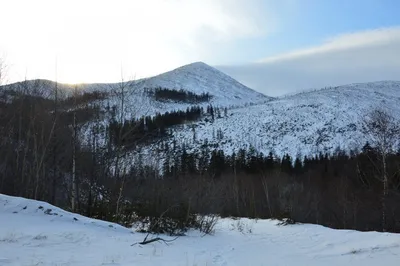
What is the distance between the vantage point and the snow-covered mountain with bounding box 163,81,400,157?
391 feet

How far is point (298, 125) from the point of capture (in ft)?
436

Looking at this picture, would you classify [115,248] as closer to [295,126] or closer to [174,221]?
[174,221]

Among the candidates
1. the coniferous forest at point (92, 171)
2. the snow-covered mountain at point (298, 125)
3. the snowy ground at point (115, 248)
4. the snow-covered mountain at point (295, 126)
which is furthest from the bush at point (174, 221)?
the snow-covered mountain at point (298, 125)

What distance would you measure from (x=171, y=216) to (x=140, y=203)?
1986 mm

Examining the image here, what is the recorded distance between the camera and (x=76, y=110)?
2562 centimetres

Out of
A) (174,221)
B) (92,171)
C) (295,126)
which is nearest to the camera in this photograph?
(174,221)

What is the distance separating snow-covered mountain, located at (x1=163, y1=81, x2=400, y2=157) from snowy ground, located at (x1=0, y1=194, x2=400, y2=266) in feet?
332

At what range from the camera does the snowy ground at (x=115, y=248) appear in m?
9.38

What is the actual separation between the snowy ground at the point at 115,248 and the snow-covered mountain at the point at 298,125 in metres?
101

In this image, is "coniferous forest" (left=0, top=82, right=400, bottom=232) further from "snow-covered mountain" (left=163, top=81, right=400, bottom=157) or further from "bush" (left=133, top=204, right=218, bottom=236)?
"snow-covered mountain" (left=163, top=81, right=400, bottom=157)

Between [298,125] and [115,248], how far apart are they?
127029 mm

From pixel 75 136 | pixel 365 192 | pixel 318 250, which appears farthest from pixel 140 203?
pixel 365 192

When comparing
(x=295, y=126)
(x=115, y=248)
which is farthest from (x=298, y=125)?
(x=115, y=248)

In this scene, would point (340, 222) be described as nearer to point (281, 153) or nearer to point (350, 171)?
point (350, 171)
